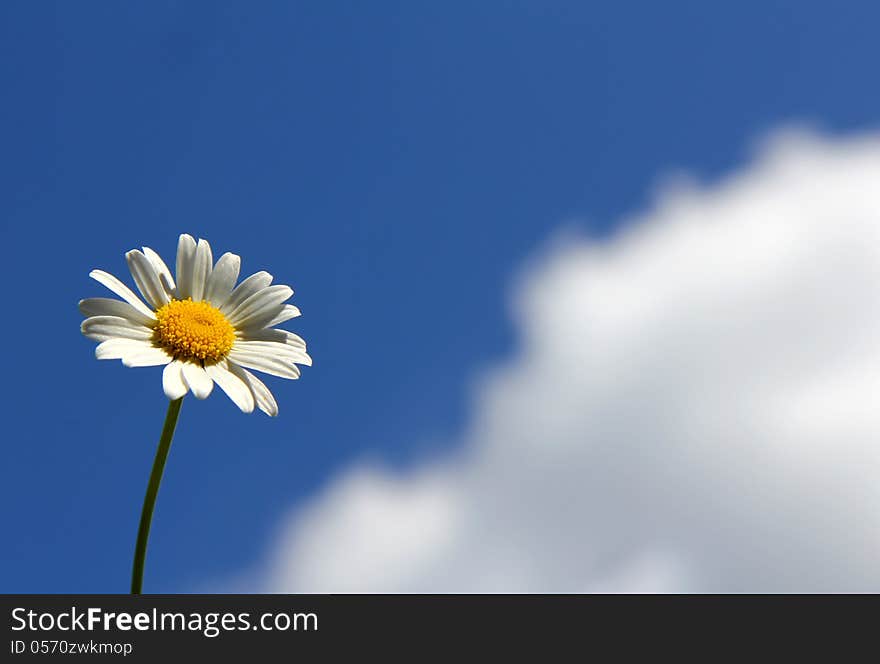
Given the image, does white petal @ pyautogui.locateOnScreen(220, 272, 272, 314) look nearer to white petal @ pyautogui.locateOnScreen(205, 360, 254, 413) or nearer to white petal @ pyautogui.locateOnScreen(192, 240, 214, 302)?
white petal @ pyautogui.locateOnScreen(192, 240, 214, 302)

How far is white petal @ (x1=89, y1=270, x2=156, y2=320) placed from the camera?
3.44 meters

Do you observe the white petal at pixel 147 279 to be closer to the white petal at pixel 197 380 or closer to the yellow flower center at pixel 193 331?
the yellow flower center at pixel 193 331

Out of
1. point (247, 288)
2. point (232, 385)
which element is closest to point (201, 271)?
point (247, 288)

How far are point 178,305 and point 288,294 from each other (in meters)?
0.45

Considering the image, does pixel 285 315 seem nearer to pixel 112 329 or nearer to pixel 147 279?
pixel 147 279

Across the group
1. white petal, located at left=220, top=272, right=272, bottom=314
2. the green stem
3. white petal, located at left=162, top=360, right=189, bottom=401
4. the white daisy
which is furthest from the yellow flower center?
the green stem

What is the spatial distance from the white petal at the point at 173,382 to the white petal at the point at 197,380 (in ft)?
0.07

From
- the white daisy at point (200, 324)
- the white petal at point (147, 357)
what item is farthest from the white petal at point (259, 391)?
the white petal at point (147, 357)

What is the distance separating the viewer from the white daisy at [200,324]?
321 centimetres

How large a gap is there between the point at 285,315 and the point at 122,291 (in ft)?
2.14

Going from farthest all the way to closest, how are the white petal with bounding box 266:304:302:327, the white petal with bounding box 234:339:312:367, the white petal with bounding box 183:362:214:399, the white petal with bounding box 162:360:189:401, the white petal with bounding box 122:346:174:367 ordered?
the white petal with bounding box 266:304:302:327 → the white petal with bounding box 234:339:312:367 → the white petal with bounding box 122:346:174:367 → the white petal with bounding box 183:362:214:399 → the white petal with bounding box 162:360:189:401

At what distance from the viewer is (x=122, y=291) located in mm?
3482
